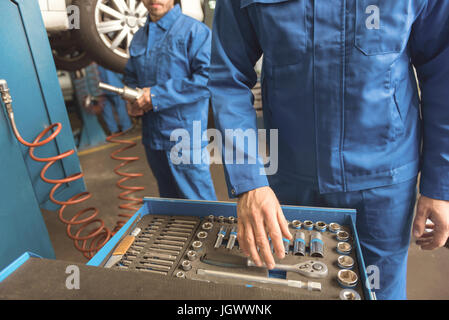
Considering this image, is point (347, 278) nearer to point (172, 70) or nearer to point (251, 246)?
point (251, 246)

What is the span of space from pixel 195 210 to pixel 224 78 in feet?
1.12

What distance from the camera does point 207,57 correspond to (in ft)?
5.24

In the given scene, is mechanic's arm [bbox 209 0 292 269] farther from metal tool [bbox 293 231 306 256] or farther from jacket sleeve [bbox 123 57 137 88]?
jacket sleeve [bbox 123 57 137 88]

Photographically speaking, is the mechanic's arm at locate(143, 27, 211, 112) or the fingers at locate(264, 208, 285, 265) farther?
the mechanic's arm at locate(143, 27, 211, 112)

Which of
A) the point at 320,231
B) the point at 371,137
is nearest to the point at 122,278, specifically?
the point at 320,231

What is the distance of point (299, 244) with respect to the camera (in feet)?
2.02

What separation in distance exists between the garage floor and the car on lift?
3.71 ft

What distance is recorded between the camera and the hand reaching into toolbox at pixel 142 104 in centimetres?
152

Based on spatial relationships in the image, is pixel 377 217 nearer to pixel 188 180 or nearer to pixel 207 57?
pixel 188 180

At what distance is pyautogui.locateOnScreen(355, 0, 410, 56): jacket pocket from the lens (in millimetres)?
594

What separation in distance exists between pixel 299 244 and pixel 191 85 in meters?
1.16

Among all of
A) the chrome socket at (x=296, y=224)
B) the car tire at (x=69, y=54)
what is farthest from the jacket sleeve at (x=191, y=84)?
the chrome socket at (x=296, y=224)

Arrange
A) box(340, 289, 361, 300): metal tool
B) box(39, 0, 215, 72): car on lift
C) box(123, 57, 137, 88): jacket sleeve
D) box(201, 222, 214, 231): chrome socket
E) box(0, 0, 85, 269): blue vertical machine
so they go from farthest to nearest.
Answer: box(39, 0, 215, 72): car on lift
box(123, 57, 137, 88): jacket sleeve
box(0, 0, 85, 269): blue vertical machine
box(201, 222, 214, 231): chrome socket
box(340, 289, 361, 300): metal tool

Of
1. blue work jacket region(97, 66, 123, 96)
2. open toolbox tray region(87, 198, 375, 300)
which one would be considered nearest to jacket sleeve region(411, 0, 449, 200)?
open toolbox tray region(87, 198, 375, 300)
